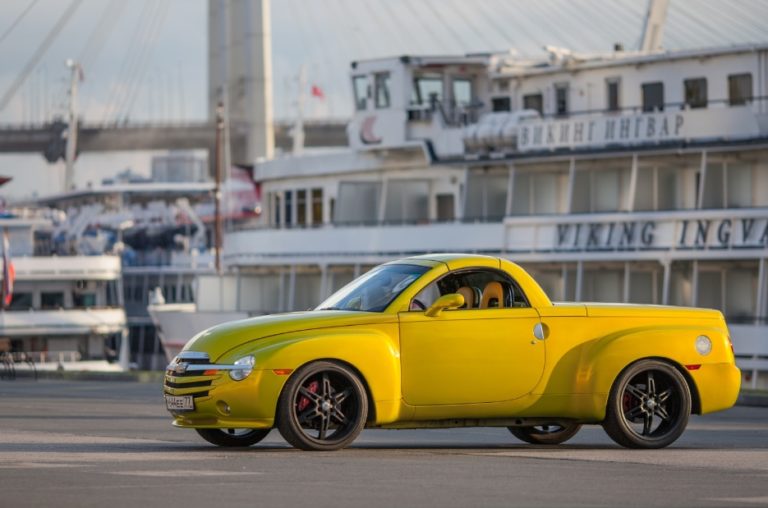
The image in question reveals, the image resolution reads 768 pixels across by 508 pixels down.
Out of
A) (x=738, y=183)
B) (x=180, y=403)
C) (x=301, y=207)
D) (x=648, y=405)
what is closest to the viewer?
(x=180, y=403)

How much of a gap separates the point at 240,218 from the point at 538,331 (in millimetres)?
107597

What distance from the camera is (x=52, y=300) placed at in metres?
71.8

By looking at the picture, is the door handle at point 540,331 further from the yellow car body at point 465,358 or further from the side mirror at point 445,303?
the side mirror at point 445,303

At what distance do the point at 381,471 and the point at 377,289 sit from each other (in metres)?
2.40

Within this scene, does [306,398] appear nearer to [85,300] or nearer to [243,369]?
[243,369]

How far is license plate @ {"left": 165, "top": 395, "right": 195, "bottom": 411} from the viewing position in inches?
539

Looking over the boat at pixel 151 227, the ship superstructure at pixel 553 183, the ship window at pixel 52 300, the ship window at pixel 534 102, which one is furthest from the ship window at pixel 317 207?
the boat at pixel 151 227

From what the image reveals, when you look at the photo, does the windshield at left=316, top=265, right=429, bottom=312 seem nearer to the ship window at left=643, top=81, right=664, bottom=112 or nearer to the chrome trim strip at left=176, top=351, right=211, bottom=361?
the chrome trim strip at left=176, top=351, right=211, bottom=361

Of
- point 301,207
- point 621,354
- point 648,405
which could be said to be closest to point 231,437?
point 621,354

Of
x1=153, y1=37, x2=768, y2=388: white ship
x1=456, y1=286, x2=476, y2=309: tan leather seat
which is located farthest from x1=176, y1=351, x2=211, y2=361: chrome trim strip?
x1=153, y1=37, x2=768, y2=388: white ship

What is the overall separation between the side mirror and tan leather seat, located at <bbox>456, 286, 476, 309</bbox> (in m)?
0.41

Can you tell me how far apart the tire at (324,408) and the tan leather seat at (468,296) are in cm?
124

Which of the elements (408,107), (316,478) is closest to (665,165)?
(408,107)

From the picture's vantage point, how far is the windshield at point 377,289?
14224mm
